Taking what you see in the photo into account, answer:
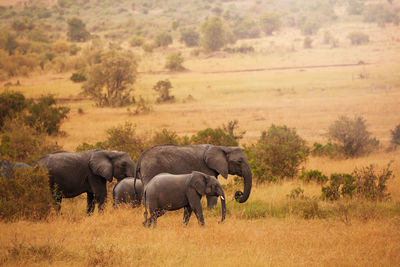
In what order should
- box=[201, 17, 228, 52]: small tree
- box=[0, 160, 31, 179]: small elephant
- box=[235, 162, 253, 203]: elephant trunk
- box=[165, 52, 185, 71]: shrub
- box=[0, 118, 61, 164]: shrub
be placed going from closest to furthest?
1. box=[235, 162, 253, 203]: elephant trunk
2. box=[0, 160, 31, 179]: small elephant
3. box=[0, 118, 61, 164]: shrub
4. box=[165, 52, 185, 71]: shrub
5. box=[201, 17, 228, 52]: small tree

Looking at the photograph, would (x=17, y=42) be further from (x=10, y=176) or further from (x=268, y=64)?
(x=10, y=176)

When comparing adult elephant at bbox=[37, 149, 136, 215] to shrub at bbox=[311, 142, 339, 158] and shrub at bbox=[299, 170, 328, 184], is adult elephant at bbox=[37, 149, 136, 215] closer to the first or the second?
shrub at bbox=[299, 170, 328, 184]


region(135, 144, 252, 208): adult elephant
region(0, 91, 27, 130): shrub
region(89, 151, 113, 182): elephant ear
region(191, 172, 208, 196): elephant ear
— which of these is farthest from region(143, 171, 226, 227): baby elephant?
region(0, 91, 27, 130): shrub

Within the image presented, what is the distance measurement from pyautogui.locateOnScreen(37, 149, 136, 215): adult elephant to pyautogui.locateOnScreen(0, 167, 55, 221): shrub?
0.50 meters

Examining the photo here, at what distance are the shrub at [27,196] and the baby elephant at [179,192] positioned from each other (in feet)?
7.29

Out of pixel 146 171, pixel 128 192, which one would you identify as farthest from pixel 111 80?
pixel 146 171

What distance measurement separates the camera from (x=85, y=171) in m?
11.1

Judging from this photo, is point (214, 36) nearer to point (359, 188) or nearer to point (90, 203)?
point (359, 188)

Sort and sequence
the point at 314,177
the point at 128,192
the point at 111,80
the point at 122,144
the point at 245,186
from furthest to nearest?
the point at 111,80, the point at 122,144, the point at 314,177, the point at 128,192, the point at 245,186

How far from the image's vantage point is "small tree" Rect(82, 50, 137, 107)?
3569 cm

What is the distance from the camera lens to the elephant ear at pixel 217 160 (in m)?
10.4

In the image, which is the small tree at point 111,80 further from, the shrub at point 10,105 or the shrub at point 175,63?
the shrub at point 175,63

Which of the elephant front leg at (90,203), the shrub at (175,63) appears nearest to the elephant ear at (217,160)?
the elephant front leg at (90,203)

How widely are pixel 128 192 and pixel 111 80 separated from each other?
2618cm
